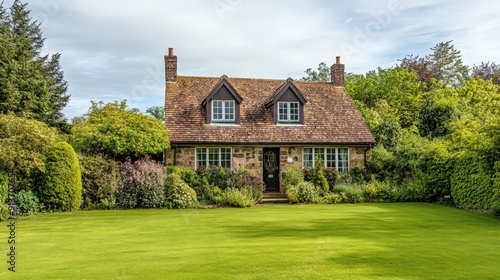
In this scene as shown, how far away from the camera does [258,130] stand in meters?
23.5

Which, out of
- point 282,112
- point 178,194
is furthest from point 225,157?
point 178,194

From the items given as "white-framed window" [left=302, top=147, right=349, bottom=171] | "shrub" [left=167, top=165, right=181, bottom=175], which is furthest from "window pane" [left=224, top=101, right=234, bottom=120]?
"shrub" [left=167, top=165, right=181, bottom=175]

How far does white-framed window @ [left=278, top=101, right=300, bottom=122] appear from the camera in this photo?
2430cm

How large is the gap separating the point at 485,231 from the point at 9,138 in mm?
15816

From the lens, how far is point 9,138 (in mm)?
16328

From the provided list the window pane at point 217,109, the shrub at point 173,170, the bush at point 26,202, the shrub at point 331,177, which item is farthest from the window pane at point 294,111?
the bush at point 26,202

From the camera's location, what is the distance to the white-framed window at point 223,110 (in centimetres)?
2361

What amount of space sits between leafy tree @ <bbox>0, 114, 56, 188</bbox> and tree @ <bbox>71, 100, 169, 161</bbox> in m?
2.69

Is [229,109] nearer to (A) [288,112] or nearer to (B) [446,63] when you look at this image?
(A) [288,112]

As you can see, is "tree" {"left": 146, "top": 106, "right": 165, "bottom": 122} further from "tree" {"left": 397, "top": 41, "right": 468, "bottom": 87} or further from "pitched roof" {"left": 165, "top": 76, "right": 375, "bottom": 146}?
"tree" {"left": 397, "top": 41, "right": 468, "bottom": 87}

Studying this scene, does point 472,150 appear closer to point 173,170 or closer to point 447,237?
point 447,237

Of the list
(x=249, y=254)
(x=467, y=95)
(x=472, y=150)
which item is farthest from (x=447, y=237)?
(x=467, y=95)

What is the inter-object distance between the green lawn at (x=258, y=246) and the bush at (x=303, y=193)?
4.71 meters

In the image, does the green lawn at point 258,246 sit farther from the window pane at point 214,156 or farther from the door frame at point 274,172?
the door frame at point 274,172
